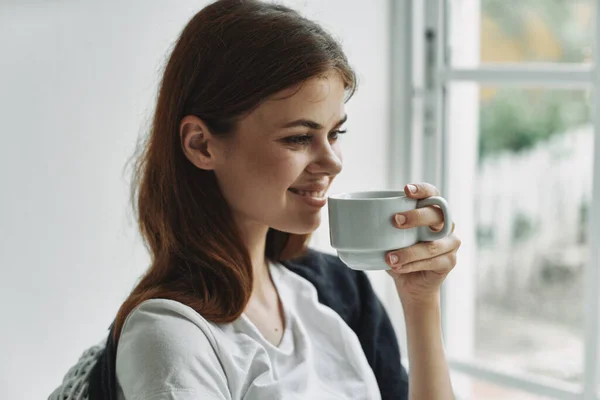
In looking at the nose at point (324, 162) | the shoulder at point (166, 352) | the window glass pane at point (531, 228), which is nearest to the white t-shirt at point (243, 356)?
the shoulder at point (166, 352)

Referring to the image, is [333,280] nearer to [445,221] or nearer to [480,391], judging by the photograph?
[445,221]

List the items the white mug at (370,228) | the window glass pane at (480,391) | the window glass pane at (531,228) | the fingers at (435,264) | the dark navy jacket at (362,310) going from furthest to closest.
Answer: the window glass pane at (531,228) → the window glass pane at (480,391) → the dark navy jacket at (362,310) → the fingers at (435,264) → the white mug at (370,228)

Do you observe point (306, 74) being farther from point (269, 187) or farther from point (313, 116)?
point (269, 187)

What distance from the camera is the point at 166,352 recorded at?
103 cm

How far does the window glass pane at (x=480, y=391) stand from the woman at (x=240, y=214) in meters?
0.87

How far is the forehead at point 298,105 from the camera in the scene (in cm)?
112

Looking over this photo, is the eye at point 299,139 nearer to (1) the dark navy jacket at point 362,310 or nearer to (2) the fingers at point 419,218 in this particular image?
(2) the fingers at point 419,218

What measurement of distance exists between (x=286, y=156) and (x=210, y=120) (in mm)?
129

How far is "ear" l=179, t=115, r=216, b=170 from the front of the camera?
3.79 ft

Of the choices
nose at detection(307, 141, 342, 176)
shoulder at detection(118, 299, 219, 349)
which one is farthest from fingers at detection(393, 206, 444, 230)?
shoulder at detection(118, 299, 219, 349)

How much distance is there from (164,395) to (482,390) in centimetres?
199

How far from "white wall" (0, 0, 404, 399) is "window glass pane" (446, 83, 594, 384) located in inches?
46.0

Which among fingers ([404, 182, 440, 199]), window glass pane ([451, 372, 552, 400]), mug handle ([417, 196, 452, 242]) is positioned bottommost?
window glass pane ([451, 372, 552, 400])

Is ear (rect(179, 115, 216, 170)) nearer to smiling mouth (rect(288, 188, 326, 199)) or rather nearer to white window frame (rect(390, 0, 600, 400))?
smiling mouth (rect(288, 188, 326, 199))
